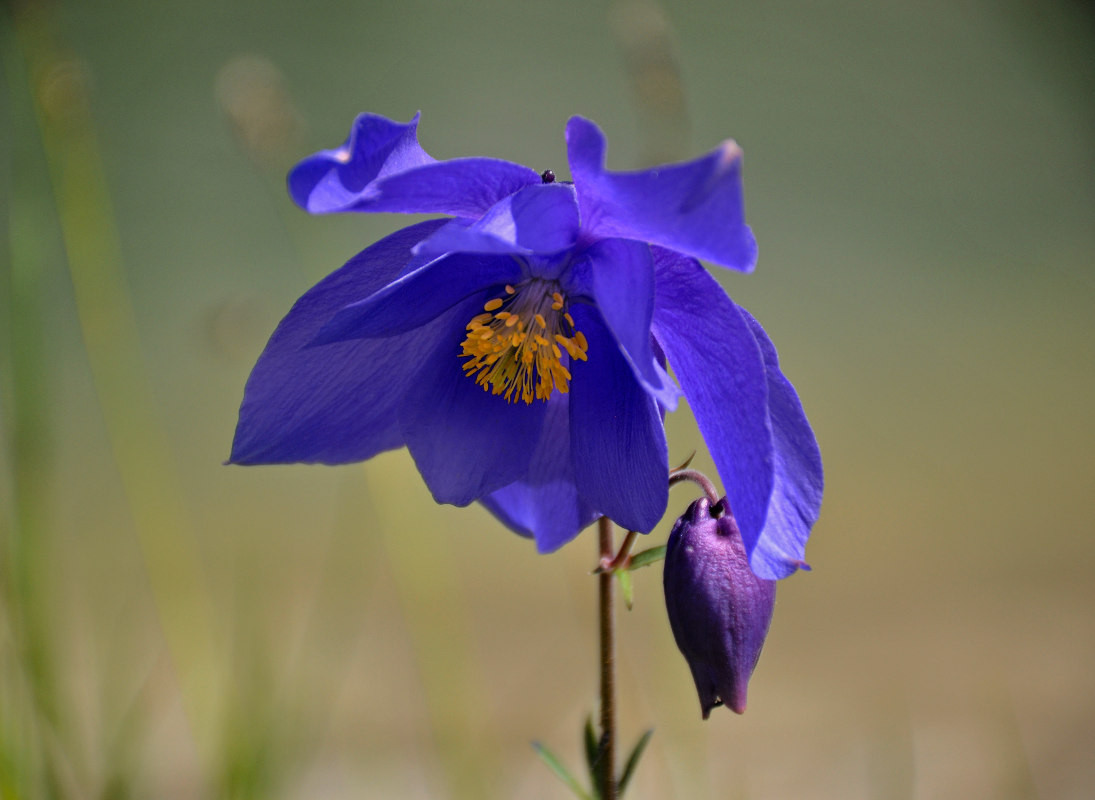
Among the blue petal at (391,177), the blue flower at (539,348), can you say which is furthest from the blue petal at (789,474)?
the blue petal at (391,177)

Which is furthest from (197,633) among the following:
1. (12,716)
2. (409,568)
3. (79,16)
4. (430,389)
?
(79,16)

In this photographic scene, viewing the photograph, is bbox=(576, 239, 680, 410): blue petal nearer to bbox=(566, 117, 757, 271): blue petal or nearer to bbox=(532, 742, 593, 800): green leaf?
bbox=(566, 117, 757, 271): blue petal

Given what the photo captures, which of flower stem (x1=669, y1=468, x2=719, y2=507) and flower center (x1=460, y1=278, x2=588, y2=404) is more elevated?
flower center (x1=460, y1=278, x2=588, y2=404)

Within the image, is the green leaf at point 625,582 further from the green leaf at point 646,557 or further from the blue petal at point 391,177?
the blue petal at point 391,177

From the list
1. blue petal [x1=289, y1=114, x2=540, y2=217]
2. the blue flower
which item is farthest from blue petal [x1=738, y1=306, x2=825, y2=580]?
blue petal [x1=289, y1=114, x2=540, y2=217]

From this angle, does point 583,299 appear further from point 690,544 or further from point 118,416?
point 118,416

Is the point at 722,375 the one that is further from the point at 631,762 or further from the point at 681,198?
the point at 631,762
